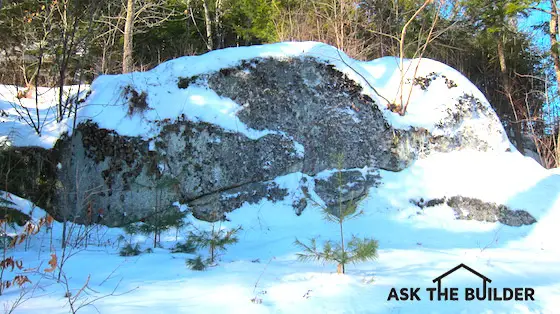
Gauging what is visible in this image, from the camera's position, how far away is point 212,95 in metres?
8.45

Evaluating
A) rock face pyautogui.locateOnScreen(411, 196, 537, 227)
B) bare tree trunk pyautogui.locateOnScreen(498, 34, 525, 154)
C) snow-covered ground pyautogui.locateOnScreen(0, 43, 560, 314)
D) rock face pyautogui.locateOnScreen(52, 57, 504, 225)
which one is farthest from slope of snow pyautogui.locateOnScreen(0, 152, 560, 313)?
bare tree trunk pyautogui.locateOnScreen(498, 34, 525, 154)

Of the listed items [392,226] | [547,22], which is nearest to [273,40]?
[392,226]

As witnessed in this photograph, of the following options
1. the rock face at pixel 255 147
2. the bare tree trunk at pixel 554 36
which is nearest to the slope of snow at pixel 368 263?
the rock face at pixel 255 147

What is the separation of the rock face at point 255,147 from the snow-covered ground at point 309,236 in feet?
0.77

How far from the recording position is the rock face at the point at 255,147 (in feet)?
24.4

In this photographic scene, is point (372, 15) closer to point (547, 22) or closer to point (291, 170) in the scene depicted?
point (547, 22)

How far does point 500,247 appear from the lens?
20.1 ft

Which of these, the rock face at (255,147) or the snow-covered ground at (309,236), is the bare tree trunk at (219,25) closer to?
the snow-covered ground at (309,236)

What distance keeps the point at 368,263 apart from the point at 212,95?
5.18m

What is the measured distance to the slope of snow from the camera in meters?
3.18

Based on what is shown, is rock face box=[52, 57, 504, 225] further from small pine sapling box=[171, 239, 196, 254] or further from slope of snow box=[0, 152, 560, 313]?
small pine sapling box=[171, 239, 196, 254]

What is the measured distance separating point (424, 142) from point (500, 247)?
10.3 feet

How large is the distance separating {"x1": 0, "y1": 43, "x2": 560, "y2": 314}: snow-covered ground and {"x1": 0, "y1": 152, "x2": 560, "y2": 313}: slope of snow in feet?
0.06

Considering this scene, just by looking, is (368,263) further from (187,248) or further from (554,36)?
(554,36)
